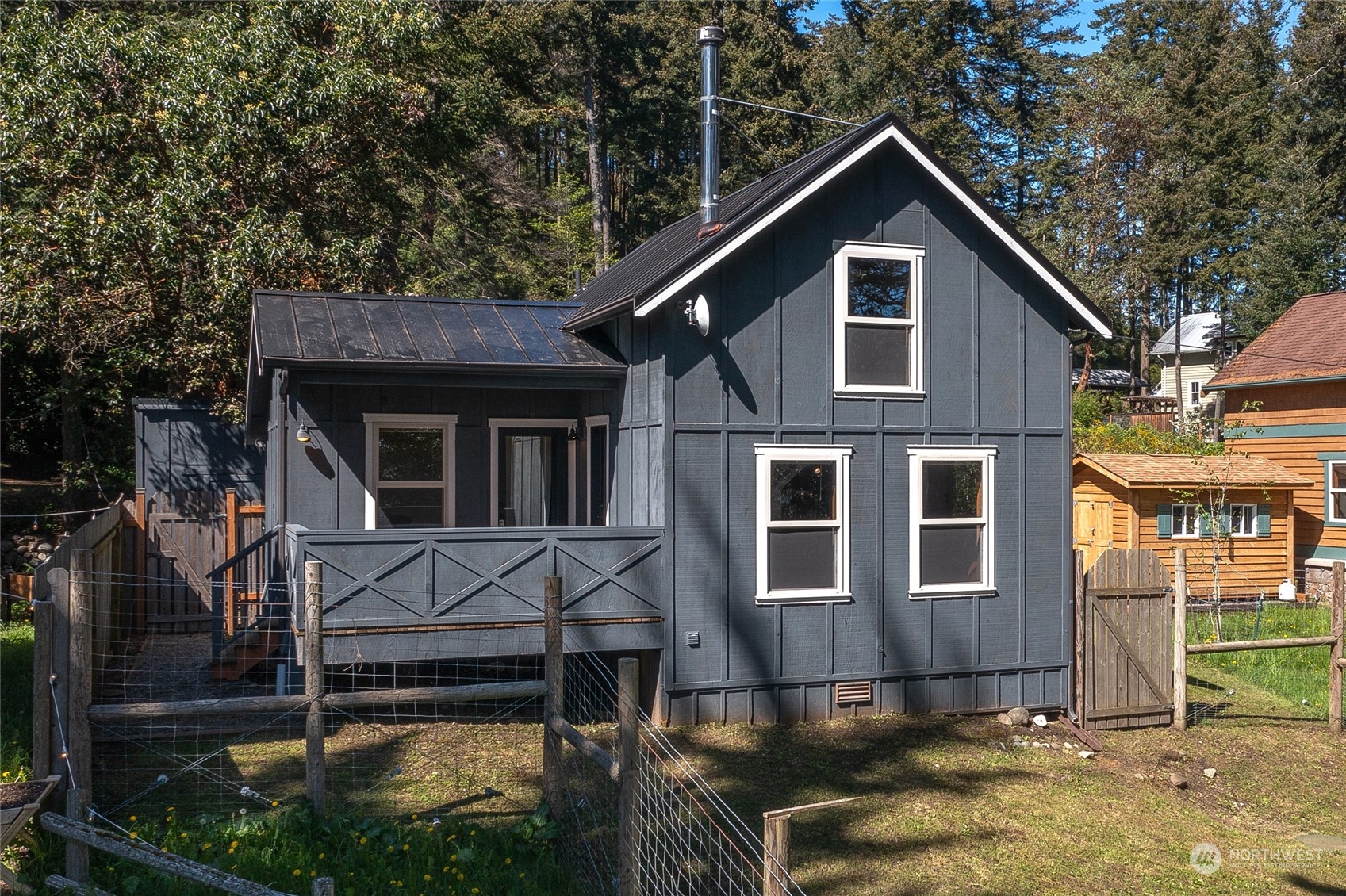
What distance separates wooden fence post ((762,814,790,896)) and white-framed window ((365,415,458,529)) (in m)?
8.63

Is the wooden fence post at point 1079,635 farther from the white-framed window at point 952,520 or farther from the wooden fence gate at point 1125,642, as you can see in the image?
the white-framed window at point 952,520

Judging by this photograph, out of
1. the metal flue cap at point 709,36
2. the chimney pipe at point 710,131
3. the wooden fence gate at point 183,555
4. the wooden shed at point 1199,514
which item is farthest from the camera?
the wooden shed at point 1199,514

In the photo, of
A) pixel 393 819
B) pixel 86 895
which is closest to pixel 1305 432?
pixel 393 819

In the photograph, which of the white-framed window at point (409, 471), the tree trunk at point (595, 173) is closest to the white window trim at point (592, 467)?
the white-framed window at point (409, 471)

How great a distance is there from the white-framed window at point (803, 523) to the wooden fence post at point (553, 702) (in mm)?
4386

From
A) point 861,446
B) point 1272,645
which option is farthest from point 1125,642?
point 861,446

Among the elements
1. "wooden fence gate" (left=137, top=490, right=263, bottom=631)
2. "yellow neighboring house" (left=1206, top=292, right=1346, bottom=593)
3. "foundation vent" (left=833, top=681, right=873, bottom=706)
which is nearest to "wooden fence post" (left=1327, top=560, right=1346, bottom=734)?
"foundation vent" (left=833, top=681, right=873, bottom=706)

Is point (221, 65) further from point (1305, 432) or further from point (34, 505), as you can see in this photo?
point (1305, 432)

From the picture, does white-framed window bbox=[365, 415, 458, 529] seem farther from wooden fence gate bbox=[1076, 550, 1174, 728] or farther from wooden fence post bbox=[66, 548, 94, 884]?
wooden fence gate bbox=[1076, 550, 1174, 728]

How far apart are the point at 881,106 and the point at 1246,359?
1633 centimetres

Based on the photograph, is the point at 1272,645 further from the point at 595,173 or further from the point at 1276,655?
the point at 595,173

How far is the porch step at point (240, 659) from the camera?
11.1m

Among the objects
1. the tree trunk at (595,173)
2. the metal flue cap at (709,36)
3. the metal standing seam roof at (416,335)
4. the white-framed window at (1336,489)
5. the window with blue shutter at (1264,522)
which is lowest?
the window with blue shutter at (1264,522)

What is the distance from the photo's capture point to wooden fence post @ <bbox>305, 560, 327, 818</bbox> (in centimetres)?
689
